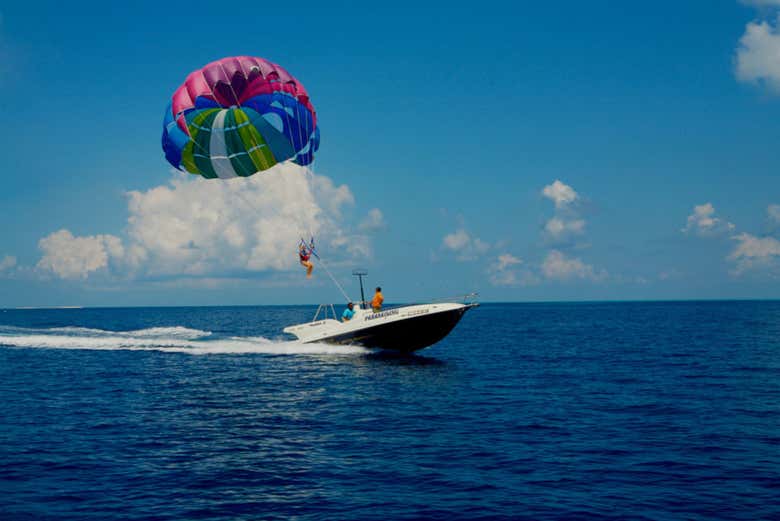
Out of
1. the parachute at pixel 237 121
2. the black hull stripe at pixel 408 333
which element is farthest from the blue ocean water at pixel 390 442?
the parachute at pixel 237 121

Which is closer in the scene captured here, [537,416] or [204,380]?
[537,416]

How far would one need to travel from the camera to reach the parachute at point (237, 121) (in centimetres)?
2717

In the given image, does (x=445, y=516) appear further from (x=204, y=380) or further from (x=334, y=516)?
(x=204, y=380)

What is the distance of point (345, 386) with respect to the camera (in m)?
24.1

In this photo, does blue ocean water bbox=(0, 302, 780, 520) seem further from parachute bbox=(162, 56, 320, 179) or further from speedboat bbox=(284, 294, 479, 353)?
parachute bbox=(162, 56, 320, 179)

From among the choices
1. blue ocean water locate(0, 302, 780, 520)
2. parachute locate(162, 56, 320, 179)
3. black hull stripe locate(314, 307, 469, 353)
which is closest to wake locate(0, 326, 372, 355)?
black hull stripe locate(314, 307, 469, 353)

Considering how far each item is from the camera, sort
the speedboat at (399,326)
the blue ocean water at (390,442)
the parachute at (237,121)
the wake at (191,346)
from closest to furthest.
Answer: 1. the blue ocean water at (390,442)
2. the parachute at (237,121)
3. the speedboat at (399,326)
4. the wake at (191,346)

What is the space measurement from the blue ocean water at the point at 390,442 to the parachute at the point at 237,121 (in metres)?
10.5

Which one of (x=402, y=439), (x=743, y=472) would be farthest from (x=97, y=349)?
(x=743, y=472)

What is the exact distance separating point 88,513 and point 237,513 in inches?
105

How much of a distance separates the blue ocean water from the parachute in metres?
10.5

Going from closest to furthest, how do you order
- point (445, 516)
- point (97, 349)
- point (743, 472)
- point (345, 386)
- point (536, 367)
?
point (445, 516)
point (743, 472)
point (345, 386)
point (536, 367)
point (97, 349)

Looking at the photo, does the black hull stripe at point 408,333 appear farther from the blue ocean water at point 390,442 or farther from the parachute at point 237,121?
the parachute at point 237,121

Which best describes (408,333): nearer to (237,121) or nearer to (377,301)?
(377,301)
